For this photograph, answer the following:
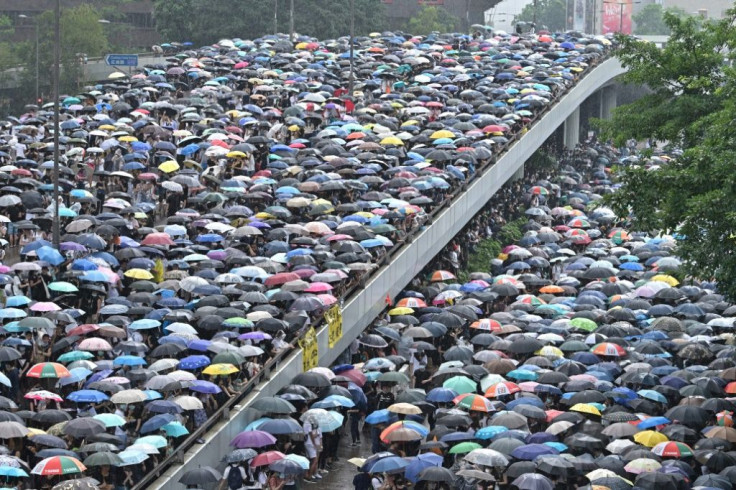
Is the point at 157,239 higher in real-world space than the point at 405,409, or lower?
higher

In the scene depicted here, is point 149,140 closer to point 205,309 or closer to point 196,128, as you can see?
point 196,128

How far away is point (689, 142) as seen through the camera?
2630 centimetres

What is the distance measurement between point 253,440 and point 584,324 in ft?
29.5

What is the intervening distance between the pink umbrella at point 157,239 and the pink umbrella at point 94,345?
5727 mm

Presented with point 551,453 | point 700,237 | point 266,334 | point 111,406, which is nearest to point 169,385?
point 111,406

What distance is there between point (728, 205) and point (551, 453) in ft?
15.6

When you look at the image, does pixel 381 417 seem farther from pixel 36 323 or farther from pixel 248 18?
pixel 248 18

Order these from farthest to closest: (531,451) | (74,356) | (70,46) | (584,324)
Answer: (70,46) < (584,324) < (74,356) < (531,451)

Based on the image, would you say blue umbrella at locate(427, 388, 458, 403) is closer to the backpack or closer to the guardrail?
the guardrail

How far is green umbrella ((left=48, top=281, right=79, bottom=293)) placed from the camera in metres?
25.0

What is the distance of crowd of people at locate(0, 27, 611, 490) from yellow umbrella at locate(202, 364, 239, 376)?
0.03 metres

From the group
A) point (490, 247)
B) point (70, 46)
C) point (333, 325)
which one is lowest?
point (490, 247)

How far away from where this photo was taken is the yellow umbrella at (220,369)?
866 inches

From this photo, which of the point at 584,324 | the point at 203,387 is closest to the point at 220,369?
the point at 203,387
